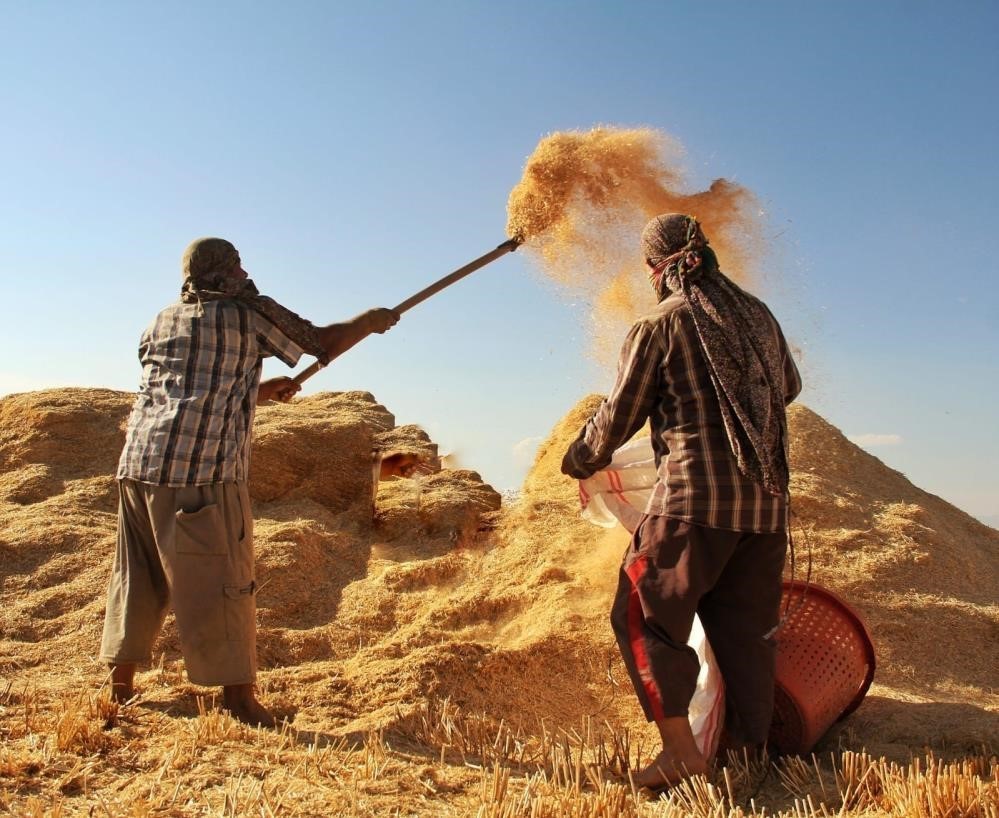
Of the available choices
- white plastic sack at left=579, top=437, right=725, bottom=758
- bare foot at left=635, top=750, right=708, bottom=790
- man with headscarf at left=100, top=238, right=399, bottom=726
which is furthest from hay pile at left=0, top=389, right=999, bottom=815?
white plastic sack at left=579, top=437, right=725, bottom=758

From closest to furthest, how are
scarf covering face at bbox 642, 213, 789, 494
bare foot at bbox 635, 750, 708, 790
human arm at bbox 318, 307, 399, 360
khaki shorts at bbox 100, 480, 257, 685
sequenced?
bare foot at bbox 635, 750, 708, 790, scarf covering face at bbox 642, 213, 789, 494, khaki shorts at bbox 100, 480, 257, 685, human arm at bbox 318, 307, 399, 360

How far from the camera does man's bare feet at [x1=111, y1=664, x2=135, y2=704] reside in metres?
3.14

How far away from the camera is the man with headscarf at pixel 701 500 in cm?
252

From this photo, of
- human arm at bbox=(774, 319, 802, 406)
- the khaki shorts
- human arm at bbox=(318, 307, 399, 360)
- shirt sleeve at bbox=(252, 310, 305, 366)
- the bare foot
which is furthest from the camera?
human arm at bbox=(318, 307, 399, 360)

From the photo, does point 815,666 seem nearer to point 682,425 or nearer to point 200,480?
point 682,425

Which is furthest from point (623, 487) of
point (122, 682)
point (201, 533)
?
point (122, 682)

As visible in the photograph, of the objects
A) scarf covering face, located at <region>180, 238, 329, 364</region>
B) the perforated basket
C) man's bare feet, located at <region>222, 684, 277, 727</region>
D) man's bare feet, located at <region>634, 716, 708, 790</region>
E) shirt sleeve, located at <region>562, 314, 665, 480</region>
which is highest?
scarf covering face, located at <region>180, 238, 329, 364</region>

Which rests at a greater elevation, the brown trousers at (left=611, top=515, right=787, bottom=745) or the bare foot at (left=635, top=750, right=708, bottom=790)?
the brown trousers at (left=611, top=515, right=787, bottom=745)

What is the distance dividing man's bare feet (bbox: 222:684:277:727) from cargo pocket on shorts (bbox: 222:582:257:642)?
0.16 m

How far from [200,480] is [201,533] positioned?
0.58ft

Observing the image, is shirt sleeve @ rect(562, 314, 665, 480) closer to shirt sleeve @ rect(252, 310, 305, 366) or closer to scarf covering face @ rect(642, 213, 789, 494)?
scarf covering face @ rect(642, 213, 789, 494)

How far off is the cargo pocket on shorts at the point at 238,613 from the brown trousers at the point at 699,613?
1230mm

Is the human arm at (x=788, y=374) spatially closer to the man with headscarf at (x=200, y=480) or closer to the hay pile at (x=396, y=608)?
the hay pile at (x=396, y=608)

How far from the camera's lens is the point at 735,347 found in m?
2.55
